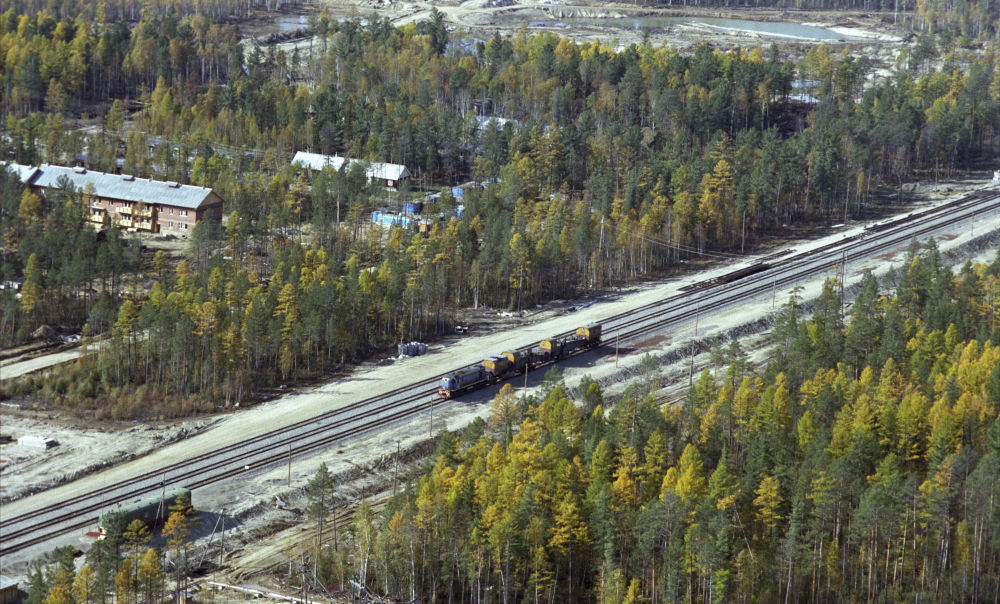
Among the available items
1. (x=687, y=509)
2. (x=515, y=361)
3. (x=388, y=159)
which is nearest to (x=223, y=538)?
(x=687, y=509)

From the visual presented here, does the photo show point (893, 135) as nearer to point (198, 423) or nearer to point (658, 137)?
point (658, 137)

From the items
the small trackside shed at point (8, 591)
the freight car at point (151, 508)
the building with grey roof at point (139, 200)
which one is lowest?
the small trackside shed at point (8, 591)

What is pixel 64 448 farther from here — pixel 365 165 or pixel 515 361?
pixel 365 165

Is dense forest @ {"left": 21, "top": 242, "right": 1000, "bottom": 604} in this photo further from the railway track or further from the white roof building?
the white roof building

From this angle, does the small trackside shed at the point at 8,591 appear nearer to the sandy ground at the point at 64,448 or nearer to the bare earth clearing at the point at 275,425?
the bare earth clearing at the point at 275,425

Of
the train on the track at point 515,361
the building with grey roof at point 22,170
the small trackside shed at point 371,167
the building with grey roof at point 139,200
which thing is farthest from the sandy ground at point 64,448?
the small trackside shed at point 371,167

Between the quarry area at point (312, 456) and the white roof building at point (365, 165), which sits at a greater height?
the white roof building at point (365, 165)

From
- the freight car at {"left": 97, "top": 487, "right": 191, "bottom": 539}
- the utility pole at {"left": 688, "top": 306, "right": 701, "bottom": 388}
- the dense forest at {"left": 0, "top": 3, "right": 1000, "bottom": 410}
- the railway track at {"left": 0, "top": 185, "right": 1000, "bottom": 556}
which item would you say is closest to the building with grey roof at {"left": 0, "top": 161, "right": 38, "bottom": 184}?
the dense forest at {"left": 0, "top": 3, "right": 1000, "bottom": 410}
